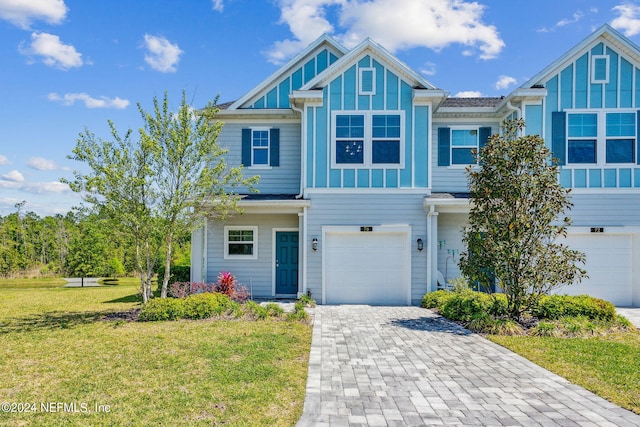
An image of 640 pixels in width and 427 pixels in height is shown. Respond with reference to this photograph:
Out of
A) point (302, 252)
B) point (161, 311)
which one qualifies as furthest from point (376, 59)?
point (161, 311)

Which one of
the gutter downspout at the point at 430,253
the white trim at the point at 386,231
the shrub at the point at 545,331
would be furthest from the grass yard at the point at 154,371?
the gutter downspout at the point at 430,253

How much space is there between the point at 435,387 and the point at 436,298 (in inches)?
263

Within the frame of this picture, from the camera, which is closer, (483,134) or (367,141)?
(367,141)

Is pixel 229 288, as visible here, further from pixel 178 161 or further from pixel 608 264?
pixel 608 264

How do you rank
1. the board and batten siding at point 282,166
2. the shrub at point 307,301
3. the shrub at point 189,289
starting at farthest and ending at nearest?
the board and batten siding at point 282,166
the shrub at point 189,289
the shrub at point 307,301

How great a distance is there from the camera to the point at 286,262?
45.3 ft

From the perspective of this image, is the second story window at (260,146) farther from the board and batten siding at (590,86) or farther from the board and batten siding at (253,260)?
the board and batten siding at (590,86)

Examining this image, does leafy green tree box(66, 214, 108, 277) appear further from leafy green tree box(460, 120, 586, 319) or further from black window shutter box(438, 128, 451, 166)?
leafy green tree box(460, 120, 586, 319)

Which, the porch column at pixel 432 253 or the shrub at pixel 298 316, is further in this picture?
the porch column at pixel 432 253

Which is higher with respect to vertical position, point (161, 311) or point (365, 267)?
point (365, 267)

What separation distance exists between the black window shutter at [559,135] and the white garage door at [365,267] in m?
5.34

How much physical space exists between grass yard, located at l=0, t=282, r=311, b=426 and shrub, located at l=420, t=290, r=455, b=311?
4.25 m

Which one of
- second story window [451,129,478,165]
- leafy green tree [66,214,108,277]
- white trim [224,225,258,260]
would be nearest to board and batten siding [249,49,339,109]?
white trim [224,225,258,260]

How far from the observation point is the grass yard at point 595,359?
206 inches
